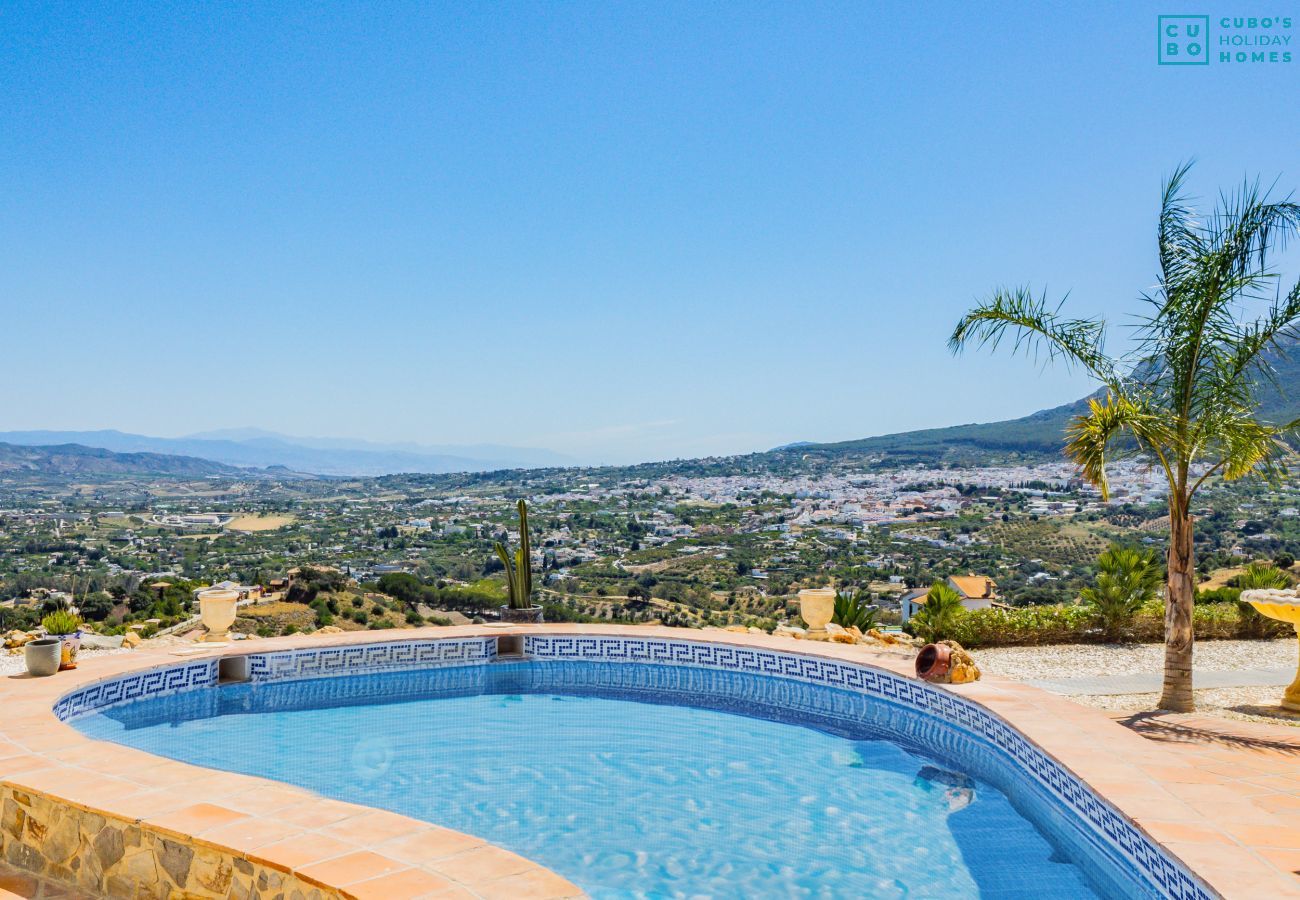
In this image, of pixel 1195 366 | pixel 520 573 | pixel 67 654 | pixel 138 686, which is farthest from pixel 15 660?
pixel 1195 366

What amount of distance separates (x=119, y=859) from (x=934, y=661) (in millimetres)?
5970

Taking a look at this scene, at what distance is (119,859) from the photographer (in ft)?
12.2

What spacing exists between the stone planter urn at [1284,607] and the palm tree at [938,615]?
3.30m

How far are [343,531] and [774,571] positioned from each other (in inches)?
653

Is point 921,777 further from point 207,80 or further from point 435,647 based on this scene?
point 207,80

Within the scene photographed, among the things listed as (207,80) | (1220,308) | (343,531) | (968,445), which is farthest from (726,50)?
(968,445)

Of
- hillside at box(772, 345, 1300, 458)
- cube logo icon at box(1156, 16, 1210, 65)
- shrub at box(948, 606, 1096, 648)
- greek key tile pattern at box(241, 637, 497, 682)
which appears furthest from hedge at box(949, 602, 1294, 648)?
hillside at box(772, 345, 1300, 458)

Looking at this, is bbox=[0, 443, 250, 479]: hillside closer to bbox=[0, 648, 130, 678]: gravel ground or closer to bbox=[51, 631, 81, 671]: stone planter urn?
bbox=[0, 648, 130, 678]: gravel ground

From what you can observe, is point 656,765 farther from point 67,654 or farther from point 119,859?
point 67,654

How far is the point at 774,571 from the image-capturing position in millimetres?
22750

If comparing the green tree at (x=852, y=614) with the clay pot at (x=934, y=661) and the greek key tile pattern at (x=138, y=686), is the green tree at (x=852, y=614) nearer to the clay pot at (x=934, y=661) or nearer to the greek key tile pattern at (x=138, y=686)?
the clay pot at (x=934, y=661)

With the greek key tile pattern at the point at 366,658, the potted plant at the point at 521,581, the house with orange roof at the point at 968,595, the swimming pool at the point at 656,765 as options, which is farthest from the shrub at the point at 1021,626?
the greek key tile pattern at the point at 366,658

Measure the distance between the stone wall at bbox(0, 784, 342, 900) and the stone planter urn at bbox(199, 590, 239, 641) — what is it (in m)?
5.38

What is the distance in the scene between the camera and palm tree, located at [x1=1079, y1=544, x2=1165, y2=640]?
10289mm
